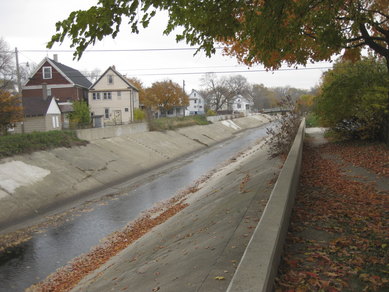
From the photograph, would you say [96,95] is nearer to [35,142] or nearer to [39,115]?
[39,115]

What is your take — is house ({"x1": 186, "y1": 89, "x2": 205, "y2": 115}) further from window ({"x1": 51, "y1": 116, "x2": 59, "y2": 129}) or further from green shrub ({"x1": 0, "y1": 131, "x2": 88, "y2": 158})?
A: green shrub ({"x1": 0, "y1": 131, "x2": 88, "y2": 158})

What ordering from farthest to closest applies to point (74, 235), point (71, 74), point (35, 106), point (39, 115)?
point (71, 74) → point (35, 106) → point (39, 115) → point (74, 235)

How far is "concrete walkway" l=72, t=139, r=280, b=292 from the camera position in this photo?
5.46 m

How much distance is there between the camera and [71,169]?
82.6 feet

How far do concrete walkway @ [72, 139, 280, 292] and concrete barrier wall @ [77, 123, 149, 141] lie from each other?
22.5 m

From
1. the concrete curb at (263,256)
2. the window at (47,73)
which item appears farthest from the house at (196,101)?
the concrete curb at (263,256)

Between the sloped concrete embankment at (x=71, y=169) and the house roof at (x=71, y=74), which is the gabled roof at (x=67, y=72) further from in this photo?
the sloped concrete embankment at (x=71, y=169)

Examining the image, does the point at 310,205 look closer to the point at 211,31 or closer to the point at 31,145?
the point at 211,31

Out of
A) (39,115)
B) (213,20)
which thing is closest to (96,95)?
(39,115)

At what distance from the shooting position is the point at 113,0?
15.9 feet

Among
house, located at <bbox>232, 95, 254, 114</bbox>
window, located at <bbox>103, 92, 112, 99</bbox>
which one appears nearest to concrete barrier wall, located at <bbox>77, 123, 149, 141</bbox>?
window, located at <bbox>103, 92, 112, 99</bbox>

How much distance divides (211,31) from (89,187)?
1772cm

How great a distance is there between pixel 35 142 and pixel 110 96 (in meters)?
→ 35.0

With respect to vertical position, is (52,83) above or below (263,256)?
above
